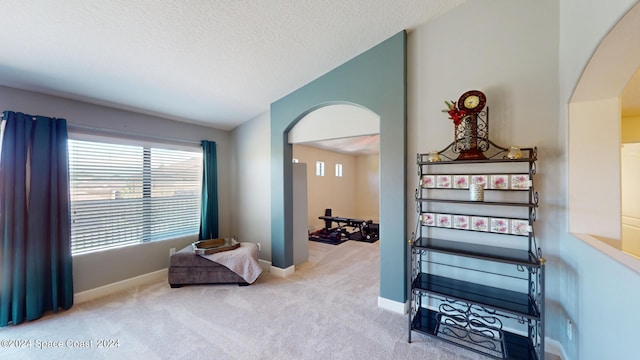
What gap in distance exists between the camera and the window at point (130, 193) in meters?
2.90

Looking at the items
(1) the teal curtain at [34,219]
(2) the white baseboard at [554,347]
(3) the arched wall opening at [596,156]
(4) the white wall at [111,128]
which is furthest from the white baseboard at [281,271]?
(3) the arched wall opening at [596,156]

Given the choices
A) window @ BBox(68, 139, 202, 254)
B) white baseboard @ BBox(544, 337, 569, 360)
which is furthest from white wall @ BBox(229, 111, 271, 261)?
white baseboard @ BBox(544, 337, 569, 360)

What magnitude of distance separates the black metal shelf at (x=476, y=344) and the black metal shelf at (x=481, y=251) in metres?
0.67

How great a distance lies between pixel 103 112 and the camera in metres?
3.04

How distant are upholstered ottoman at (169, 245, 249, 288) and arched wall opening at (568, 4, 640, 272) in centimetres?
344

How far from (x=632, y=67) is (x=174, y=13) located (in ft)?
9.86

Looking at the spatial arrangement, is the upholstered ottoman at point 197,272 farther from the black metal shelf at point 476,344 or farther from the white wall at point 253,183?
the black metal shelf at point 476,344

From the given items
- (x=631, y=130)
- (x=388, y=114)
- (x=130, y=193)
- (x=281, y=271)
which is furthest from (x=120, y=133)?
(x=631, y=130)

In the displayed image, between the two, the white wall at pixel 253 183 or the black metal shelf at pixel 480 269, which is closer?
the black metal shelf at pixel 480 269

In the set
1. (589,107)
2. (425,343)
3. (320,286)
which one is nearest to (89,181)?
(320,286)

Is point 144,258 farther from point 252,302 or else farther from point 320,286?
point 320,286

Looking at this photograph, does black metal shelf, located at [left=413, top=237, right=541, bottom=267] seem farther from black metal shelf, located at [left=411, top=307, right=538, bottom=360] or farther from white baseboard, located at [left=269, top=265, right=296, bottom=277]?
white baseboard, located at [left=269, top=265, right=296, bottom=277]

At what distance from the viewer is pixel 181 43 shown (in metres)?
2.19

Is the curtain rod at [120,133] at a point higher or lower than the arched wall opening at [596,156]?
higher
